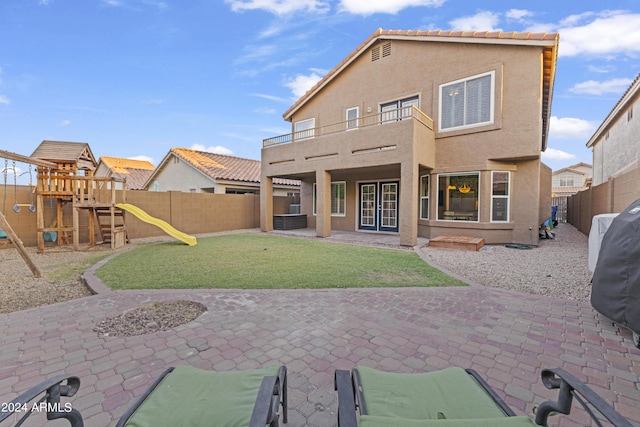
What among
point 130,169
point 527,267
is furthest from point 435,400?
point 130,169

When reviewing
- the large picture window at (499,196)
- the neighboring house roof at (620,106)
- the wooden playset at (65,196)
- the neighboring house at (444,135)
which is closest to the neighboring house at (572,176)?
the neighboring house roof at (620,106)

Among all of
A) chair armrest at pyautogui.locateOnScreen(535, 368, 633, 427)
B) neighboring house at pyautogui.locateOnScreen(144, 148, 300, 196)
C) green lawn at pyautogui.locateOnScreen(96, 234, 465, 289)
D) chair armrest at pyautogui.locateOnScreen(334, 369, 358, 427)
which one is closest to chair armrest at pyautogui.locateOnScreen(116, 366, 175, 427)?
chair armrest at pyautogui.locateOnScreen(334, 369, 358, 427)

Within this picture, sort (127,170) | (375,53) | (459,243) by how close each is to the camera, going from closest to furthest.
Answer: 1. (459,243)
2. (375,53)
3. (127,170)

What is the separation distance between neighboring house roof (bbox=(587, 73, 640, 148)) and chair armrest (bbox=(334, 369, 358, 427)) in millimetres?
18458

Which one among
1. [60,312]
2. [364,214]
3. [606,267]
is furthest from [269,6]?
[606,267]

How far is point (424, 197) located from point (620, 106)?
12239 millimetres

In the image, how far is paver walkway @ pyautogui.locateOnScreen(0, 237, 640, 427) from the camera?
2.63 m

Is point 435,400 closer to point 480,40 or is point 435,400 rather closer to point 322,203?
point 322,203

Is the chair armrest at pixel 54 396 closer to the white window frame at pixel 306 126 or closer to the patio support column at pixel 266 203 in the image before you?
the patio support column at pixel 266 203

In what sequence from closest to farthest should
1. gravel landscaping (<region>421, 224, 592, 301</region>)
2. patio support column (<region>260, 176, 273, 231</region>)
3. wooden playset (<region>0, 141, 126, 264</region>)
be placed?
1. gravel landscaping (<region>421, 224, 592, 301</region>)
2. wooden playset (<region>0, 141, 126, 264</region>)
3. patio support column (<region>260, 176, 273, 231</region>)

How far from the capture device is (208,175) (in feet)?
62.1

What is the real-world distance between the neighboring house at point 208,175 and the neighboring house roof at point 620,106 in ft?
62.0

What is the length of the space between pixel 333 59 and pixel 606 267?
1466 cm

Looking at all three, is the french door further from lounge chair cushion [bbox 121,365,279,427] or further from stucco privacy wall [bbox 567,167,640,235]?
lounge chair cushion [bbox 121,365,279,427]
